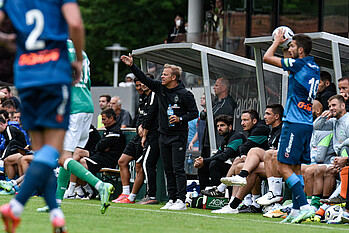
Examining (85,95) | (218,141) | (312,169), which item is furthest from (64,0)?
(218,141)

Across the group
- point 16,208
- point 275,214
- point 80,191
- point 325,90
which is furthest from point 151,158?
point 16,208

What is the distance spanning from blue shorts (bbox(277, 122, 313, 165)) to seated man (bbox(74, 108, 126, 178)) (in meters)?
5.70

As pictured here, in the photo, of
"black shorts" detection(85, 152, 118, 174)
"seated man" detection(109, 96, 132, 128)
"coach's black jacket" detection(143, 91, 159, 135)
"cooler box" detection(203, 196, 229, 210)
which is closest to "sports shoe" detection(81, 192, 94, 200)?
"black shorts" detection(85, 152, 118, 174)

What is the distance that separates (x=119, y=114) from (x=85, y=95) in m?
7.18

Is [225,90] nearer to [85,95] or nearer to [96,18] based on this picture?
[85,95]

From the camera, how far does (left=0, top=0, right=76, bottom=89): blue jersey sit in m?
5.32

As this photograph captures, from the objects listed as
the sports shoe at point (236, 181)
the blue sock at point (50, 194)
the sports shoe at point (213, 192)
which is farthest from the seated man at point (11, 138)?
the blue sock at point (50, 194)

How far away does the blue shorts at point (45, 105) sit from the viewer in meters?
5.29

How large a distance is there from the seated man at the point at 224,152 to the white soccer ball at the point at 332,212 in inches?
94.6

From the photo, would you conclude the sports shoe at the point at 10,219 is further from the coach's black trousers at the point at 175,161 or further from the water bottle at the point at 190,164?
the water bottle at the point at 190,164

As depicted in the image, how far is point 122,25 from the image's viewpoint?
104 feet

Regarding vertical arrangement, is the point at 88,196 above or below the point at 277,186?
below

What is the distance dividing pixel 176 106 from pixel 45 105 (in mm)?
5655

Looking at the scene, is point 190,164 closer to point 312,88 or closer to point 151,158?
point 151,158
